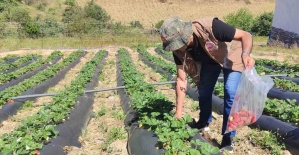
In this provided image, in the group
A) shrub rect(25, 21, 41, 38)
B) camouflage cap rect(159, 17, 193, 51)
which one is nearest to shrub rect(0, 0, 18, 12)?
shrub rect(25, 21, 41, 38)

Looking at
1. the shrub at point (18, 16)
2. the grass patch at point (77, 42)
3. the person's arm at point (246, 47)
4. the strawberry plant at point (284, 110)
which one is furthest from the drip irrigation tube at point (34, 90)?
the shrub at point (18, 16)

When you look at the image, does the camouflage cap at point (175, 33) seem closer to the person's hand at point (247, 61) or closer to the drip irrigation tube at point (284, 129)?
the person's hand at point (247, 61)

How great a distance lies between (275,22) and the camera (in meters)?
22.7

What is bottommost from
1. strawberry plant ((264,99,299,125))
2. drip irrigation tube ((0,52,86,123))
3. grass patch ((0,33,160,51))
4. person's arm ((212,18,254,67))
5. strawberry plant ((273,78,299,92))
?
grass patch ((0,33,160,51))

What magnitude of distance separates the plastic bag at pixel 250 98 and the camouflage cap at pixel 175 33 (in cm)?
69

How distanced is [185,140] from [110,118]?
2.87m

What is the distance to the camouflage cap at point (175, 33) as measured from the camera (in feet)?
10.8

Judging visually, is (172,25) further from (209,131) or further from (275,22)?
(275,22)

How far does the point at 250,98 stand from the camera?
131 inches

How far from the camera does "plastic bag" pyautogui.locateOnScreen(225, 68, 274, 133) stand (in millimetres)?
3289

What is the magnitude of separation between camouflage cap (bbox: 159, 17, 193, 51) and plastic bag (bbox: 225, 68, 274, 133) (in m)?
0.69

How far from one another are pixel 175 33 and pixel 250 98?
988 millimetres

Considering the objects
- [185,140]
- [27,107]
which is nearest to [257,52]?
[27,107]

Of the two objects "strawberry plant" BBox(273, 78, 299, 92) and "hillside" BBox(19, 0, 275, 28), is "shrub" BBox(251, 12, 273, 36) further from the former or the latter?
"strawberry plant" BBox(273, 78, 299, 92)
